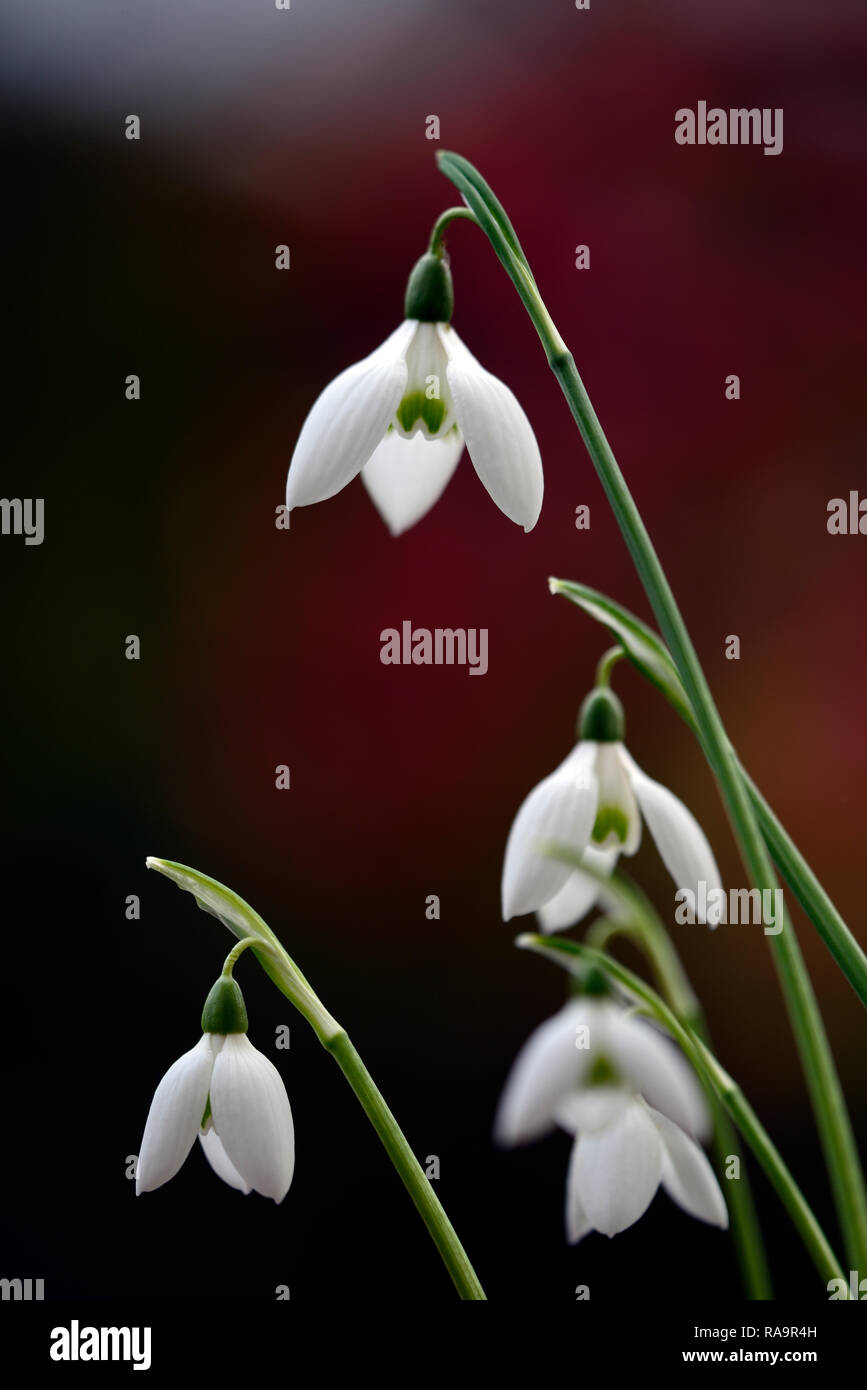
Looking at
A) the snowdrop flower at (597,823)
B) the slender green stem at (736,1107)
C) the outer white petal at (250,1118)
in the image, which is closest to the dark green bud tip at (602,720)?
the snowdrop flower at (597,823)

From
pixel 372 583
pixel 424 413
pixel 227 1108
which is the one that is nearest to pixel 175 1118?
pixel 227 1108

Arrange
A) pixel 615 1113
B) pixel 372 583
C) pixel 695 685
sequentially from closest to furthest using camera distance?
pixel 695 685
pixel 615 1113
pixel 372 583

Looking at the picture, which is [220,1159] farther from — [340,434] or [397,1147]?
[340,434]

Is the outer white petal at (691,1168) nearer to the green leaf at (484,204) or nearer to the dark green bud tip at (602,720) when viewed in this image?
the dark green bud tip at (602,720)

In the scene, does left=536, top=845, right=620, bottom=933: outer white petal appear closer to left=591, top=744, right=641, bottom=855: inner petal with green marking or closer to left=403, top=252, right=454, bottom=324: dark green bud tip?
left=591, top=744, right=641, bottom=855: inner petal with green marking

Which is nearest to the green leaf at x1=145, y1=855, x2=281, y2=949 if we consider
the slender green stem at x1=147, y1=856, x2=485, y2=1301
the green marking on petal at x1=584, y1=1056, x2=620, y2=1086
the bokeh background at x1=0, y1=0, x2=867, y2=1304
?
the slender green stem at x1=147, y1=856, x2=485, y2=1301
